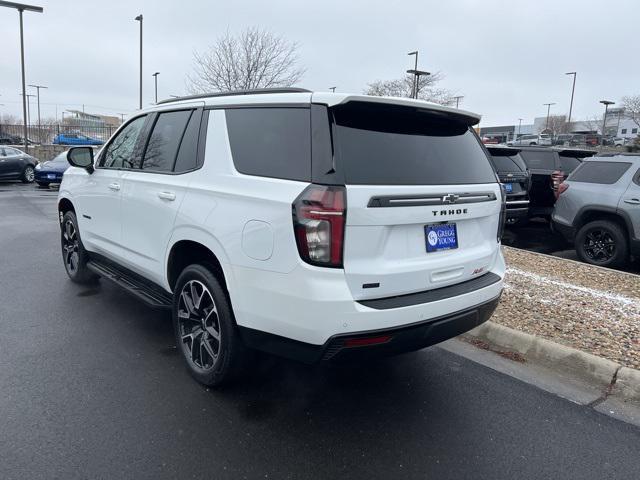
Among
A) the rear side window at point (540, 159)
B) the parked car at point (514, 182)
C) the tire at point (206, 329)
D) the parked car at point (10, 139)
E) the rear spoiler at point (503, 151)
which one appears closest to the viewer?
the tire at point (206, 329)

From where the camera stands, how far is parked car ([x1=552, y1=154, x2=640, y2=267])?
282 inches

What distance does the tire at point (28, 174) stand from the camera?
20172 mm

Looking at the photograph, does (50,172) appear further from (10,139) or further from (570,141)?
(570,141)

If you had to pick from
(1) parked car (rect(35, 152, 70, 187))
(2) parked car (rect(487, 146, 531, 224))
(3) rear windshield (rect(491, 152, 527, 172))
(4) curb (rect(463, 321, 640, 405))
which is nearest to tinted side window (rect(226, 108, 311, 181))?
(4) curb (rect(463, 321, 640, 405))

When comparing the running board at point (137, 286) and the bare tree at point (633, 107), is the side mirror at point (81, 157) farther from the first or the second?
the bare tree at point (633, 107)

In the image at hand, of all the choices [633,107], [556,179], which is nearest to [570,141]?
[633,107]

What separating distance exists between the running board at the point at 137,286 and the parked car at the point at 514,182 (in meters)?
6.99

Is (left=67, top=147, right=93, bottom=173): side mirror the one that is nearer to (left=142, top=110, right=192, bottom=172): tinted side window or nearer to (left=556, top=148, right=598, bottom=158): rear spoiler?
(left=142, top=110, right=192, bottom=172): tinted side window

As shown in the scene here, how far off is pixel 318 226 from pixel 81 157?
3.57 meters

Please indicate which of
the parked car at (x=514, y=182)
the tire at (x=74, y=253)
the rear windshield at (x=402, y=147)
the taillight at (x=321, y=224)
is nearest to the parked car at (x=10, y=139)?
→ the tire at (x=74, y=253)

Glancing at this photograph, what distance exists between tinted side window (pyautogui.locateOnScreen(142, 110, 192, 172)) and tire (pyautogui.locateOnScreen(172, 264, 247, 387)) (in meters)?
0.94

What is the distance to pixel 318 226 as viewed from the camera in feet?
8.38

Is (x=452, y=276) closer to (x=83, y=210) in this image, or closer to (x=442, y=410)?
(x=442, y=410)

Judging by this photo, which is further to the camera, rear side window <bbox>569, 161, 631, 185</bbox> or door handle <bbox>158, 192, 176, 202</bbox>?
rear side window <bbox>569, 161, 631, 185</bbox>
